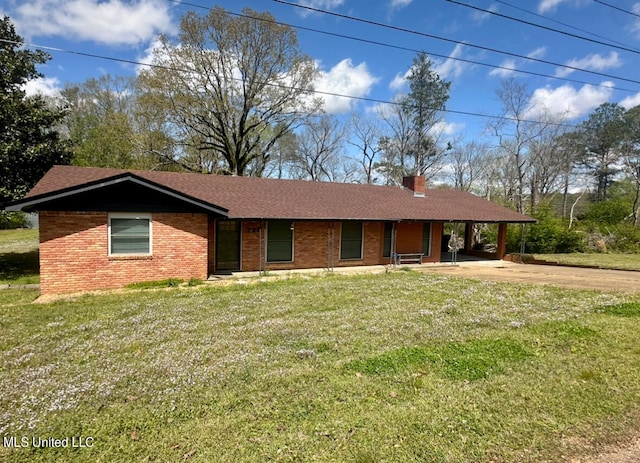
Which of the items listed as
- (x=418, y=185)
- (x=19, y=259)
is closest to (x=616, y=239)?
(x=418, y=185)

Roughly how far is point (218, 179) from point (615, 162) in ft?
141

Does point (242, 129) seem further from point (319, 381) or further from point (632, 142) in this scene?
point (632, 142)

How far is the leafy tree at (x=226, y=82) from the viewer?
22000 millimetres

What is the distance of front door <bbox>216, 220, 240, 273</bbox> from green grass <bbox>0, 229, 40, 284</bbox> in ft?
19.1

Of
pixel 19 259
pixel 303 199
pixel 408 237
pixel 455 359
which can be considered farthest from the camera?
pixel 408 237

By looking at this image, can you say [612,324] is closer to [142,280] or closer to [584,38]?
[584,38]

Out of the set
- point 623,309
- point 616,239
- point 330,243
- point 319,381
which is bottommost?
point 319,381

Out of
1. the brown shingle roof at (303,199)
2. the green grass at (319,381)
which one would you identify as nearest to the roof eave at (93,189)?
the brown shingle roof at (303,199)

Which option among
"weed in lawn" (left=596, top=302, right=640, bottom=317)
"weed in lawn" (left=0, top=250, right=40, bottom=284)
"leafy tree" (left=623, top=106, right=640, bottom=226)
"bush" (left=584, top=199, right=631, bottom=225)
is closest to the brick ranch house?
"weed in lawn" (left=0, top=250, right=40, bottom=284)

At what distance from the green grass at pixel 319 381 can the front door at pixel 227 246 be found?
515 centimetres

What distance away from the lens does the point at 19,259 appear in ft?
49.6

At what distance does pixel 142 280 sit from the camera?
33.9ft

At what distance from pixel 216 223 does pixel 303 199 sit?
4.19 meters

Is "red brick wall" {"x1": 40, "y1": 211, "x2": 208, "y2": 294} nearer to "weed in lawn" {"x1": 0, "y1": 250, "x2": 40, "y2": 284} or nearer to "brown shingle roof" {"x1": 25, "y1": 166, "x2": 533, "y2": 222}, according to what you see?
"brown shingle roof" {"x1": 25, "y1": 166, "x2": 533, "y2": 222}
